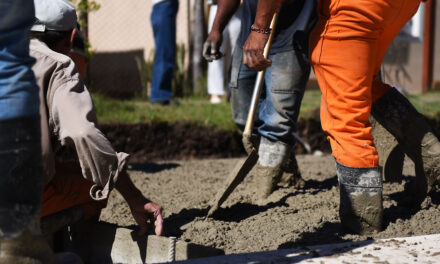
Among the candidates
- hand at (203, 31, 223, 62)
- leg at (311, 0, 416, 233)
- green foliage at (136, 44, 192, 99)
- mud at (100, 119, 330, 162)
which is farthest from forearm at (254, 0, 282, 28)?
green foliage at (136, 44, 192, 99)

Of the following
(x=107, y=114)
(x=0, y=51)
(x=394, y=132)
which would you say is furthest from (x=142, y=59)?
(x=0, y=51)

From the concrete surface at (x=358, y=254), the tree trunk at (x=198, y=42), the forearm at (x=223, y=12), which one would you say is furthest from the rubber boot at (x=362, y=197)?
the tree trunk at (x=198, y=42)

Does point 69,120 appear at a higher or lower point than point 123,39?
higher

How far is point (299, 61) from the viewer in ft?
11.0

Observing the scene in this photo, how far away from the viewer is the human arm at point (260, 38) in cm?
261

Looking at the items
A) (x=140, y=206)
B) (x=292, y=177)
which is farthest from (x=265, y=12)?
(x=292, y=177)

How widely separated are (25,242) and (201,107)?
16.2 feet

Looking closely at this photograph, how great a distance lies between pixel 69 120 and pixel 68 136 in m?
0.06

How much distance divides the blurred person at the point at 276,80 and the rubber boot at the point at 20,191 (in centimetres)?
182

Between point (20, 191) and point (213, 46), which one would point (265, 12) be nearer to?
point (213, 46)

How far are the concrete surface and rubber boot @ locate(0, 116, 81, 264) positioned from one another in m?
0.60

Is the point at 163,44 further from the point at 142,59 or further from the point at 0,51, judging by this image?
the point at 0,51

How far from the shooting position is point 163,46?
6879 millimetres

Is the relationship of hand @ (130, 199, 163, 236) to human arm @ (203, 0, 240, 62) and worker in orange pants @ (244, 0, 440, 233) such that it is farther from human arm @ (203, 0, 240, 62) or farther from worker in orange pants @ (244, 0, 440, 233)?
human arm @ (203, 0, 240, 62)
